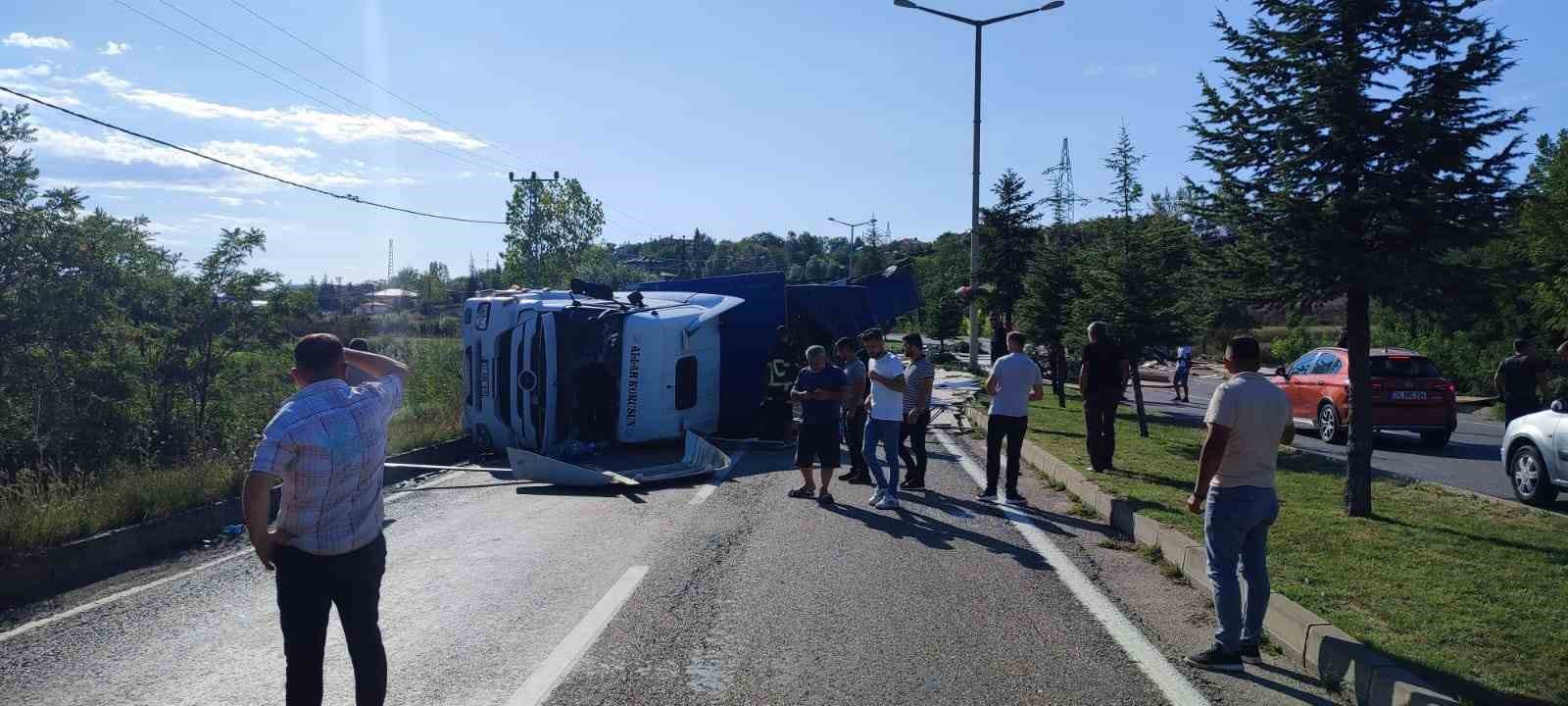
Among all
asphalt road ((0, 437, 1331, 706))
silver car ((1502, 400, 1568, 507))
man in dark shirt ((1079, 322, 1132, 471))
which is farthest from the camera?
man in dark shirt ((1079, 322, 1132, 471))

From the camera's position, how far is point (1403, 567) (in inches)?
284

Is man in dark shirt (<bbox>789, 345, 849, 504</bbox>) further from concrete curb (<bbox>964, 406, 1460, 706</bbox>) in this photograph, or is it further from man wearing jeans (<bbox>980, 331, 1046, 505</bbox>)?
concrete curb (<bbox>964, 406, 1460, 706</bbox>)

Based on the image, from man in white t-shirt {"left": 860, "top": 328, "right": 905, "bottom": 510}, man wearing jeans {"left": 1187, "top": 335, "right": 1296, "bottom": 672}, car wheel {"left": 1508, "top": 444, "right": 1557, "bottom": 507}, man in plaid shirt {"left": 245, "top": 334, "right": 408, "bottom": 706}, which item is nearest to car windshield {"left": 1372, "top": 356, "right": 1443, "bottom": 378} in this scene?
car wheel {"left": 1508, "top": 444, "right": 1557, "bottom": 507}

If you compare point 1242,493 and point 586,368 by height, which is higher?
point 586,368

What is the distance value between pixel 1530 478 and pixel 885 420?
23.3 ft

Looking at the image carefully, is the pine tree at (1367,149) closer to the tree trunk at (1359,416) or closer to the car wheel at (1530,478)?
the tree trunk at (1359,416)

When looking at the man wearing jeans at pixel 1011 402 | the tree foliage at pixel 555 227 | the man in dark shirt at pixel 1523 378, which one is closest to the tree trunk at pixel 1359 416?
the man wearing jeans at pixel 1011 402

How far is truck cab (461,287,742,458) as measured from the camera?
1351 centimetres

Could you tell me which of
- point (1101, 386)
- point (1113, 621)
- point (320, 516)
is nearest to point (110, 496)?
point (320, 516)

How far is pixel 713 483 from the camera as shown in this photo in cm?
1172

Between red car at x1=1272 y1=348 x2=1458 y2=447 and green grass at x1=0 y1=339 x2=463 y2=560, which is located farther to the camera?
red car at x1=1272 y1=348 x2=1458 y2=447

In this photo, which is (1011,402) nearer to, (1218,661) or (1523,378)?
(1218,661)

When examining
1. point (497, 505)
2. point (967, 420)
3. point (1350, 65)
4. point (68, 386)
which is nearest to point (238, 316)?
point (68, 386)

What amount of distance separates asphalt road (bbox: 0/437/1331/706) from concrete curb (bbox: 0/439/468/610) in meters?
0.31
